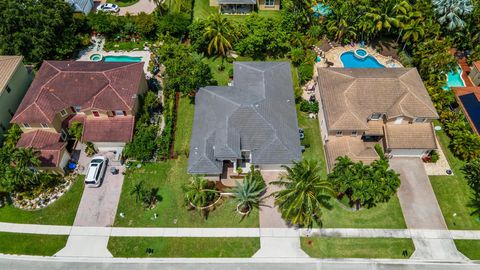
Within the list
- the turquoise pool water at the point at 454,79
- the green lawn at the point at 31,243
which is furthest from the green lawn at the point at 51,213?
the turquoise pool water at the point at 454,79

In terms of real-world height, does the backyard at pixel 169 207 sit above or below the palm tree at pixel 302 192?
below

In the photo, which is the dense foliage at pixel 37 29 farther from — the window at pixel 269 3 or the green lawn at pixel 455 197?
the green lawn at pixel 455 197

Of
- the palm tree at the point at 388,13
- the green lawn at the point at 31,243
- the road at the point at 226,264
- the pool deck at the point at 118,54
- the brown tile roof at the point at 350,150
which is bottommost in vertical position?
the road at the point at 226,264

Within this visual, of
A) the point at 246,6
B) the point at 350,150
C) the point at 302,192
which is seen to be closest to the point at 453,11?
the point at 350,150

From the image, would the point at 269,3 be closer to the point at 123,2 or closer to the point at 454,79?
the point at 123,2

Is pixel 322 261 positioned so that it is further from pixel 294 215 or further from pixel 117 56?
pixel 117 56

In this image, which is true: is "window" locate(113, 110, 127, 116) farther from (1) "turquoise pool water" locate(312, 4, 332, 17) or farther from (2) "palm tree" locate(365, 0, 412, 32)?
(2) "palm tree" locate(365, 0, 412, 32)

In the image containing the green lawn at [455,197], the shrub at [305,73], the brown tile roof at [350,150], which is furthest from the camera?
the shrub at [305,73]

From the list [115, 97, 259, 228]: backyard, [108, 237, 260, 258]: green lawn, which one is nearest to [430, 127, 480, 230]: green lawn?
[115, 97, 259, 228]: backyard
